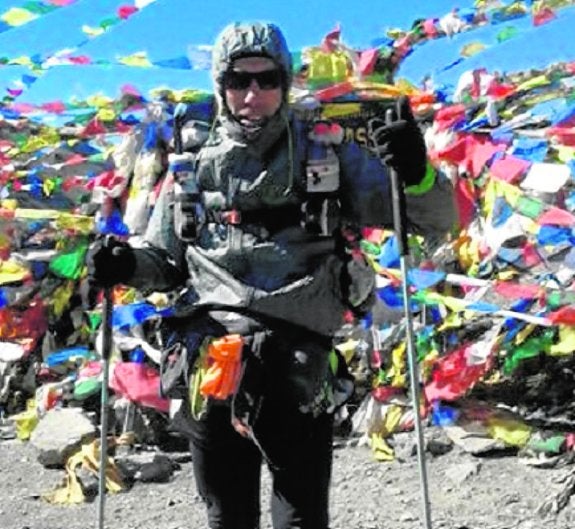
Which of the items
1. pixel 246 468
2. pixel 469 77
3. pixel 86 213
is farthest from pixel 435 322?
pixel 246 468

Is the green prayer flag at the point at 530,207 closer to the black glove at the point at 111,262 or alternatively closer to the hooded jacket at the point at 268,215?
the hooded jacket at the point at 268,215

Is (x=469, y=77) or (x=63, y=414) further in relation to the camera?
(x=63, y=414)

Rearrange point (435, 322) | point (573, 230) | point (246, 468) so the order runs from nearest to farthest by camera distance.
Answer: point (246, 468) → point (573, 230) → point (435, 322)

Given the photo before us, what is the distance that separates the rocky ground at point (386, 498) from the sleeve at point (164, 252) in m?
2.27

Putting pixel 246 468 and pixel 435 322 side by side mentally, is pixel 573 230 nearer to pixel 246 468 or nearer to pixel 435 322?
pixel 435 322

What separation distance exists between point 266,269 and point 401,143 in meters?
0.49

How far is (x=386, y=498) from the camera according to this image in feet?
18.0

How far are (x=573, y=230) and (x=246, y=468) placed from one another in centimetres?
281

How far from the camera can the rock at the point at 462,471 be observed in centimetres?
556

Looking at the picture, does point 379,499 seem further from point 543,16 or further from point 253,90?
point 253,90

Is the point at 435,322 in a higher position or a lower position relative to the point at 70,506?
higher

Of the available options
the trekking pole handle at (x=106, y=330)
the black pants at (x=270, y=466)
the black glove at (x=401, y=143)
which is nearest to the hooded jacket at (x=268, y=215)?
the black glove at (x=401, y=143)

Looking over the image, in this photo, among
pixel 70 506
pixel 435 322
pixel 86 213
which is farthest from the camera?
pixel 86 213

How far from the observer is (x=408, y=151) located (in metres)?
2.82
